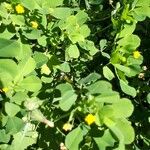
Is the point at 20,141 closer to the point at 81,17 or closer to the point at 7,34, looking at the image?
the point at 7,34

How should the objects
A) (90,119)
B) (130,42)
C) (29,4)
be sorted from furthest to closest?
(130,42), (29,4), (90,119)

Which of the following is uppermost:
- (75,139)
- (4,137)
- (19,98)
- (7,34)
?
(7,34)

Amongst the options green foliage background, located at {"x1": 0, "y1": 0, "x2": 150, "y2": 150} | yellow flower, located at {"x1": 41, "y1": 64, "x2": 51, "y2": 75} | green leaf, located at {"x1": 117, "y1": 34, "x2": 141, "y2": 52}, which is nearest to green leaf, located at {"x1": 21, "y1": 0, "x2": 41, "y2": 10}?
green foliage background, located at {"x1": 0, "y1": 0, "x2": 150, "y2": 150}

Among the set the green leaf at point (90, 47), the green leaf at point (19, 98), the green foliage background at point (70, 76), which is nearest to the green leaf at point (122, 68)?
the green foliage background at point (70, 76)

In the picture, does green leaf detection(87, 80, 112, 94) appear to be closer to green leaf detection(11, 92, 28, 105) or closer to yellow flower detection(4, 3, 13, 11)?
green leaf detection(11, 92, 28, 105)

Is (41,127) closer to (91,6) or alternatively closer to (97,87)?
(97,87)

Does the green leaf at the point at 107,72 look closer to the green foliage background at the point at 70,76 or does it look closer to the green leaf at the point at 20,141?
the green foliage background at the point at 70,76

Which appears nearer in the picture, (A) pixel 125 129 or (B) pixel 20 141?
(A) pixel 125 129

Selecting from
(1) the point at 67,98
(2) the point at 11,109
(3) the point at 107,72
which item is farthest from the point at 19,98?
(3) the point at 107,72
